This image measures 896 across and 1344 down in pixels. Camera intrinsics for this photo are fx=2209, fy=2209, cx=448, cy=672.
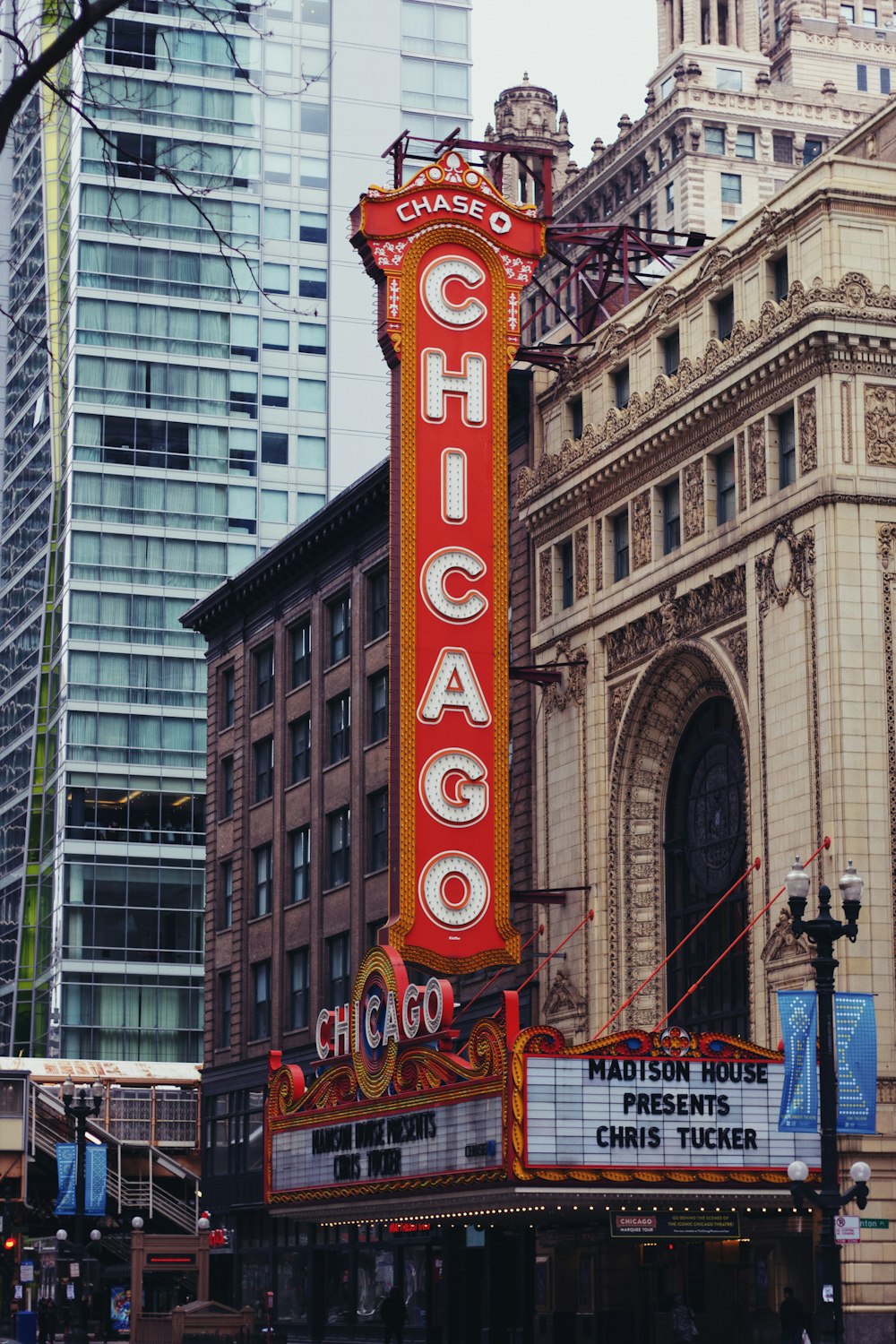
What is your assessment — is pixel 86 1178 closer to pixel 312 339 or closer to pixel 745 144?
pixel 312 339

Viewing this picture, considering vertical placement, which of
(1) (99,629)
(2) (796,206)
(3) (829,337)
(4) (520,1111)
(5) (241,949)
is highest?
(1) (99,629)

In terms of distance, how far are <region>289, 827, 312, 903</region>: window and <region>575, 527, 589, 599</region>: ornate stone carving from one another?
18391 mm

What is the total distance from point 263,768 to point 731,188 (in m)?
66.1

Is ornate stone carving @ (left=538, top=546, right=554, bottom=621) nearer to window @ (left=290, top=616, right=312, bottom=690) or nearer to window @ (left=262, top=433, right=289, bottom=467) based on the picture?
window @ (left=290, top=616, right=312, bottom=690)

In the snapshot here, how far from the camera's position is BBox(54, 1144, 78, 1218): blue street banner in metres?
62.5

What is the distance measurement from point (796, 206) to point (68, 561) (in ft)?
259

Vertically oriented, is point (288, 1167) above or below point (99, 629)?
below

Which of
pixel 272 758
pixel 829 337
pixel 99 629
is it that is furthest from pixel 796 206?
pixel 99 629

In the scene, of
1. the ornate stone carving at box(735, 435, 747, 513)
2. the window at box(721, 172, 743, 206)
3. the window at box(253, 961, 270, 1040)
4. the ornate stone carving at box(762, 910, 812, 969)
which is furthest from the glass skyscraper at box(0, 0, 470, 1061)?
the ornate stone carving at box(762, 910, 812, 969)

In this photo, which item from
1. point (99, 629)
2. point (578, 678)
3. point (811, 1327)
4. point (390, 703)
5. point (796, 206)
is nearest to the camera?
point (811, 1327)

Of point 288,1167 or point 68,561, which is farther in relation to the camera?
point 68,561

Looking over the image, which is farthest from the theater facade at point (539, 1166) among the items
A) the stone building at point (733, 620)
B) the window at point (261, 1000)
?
the window at point (261, 1000)

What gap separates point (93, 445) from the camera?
387 ft

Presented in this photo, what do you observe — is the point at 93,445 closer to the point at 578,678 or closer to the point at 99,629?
the point at 99,629
